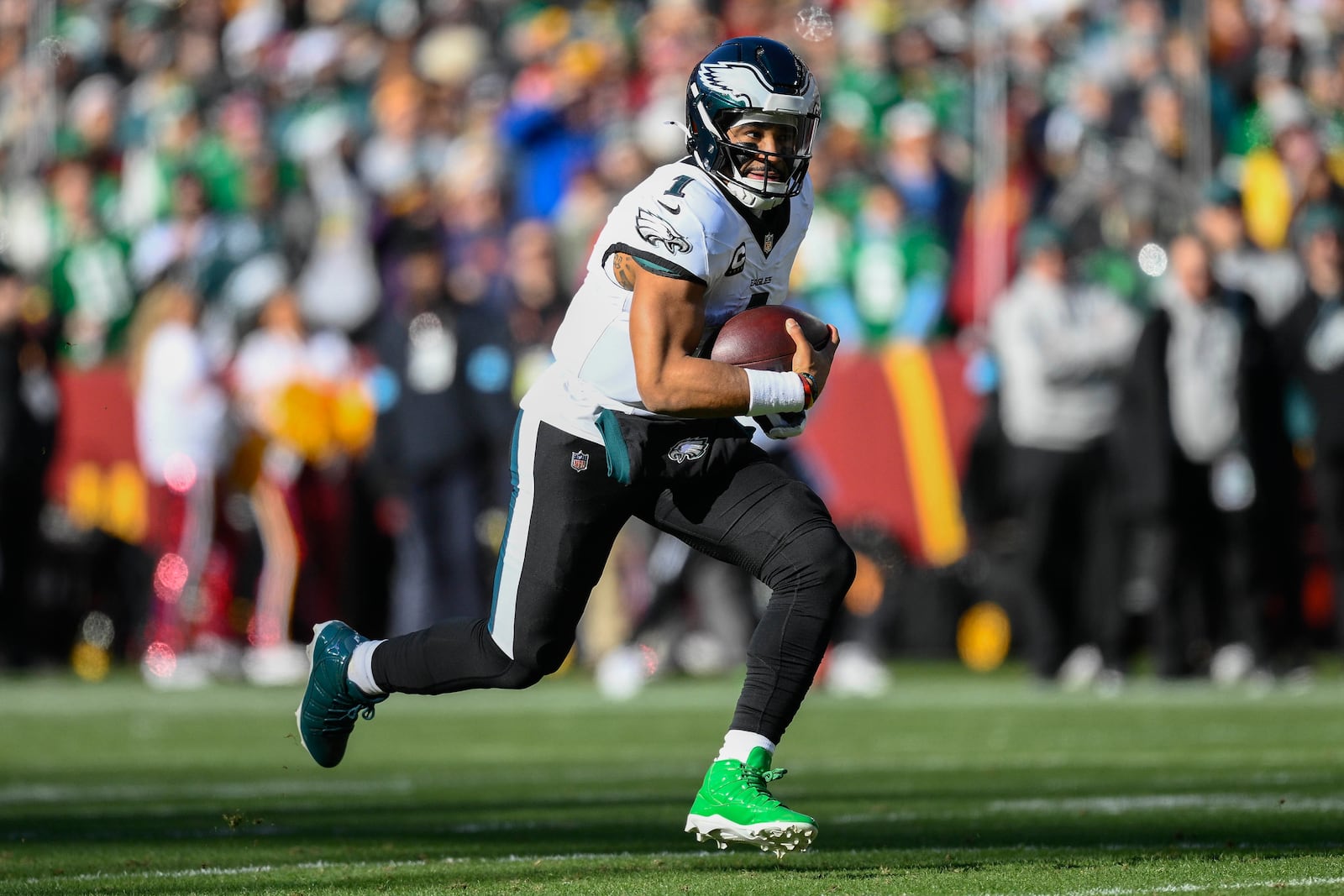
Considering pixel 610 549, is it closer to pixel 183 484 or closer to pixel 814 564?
pixel 814 564

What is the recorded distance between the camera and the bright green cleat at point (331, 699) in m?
5.97

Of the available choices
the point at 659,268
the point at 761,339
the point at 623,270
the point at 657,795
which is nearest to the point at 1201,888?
the point at 761,339

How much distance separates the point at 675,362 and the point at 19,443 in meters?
8.85

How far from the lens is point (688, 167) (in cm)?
545

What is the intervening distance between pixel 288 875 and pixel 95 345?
10.0m

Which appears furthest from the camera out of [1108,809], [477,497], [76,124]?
[76,124]

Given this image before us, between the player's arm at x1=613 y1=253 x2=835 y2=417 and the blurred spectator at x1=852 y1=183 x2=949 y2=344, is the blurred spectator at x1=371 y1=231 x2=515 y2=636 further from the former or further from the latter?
the player's arm at x1=613 y1=253 x2=835 y2=417

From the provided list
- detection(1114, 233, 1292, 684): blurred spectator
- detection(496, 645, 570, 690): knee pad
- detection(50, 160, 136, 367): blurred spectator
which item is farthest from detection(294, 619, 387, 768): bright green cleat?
detection(50, 160, 136, 367): blurred spectator

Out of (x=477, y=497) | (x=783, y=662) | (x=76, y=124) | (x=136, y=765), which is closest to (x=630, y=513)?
(x=783, y=662)

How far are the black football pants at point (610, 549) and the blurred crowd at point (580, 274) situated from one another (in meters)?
5.63

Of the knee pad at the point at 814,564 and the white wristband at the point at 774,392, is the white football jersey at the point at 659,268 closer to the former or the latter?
the white wristband at the point at 774,392

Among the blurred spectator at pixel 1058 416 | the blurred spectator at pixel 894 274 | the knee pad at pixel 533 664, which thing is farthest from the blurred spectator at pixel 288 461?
the knee pad at pixel 533 664

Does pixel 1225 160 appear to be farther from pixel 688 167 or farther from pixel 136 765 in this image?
pixel 688 167

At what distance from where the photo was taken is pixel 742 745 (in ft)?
17.3
